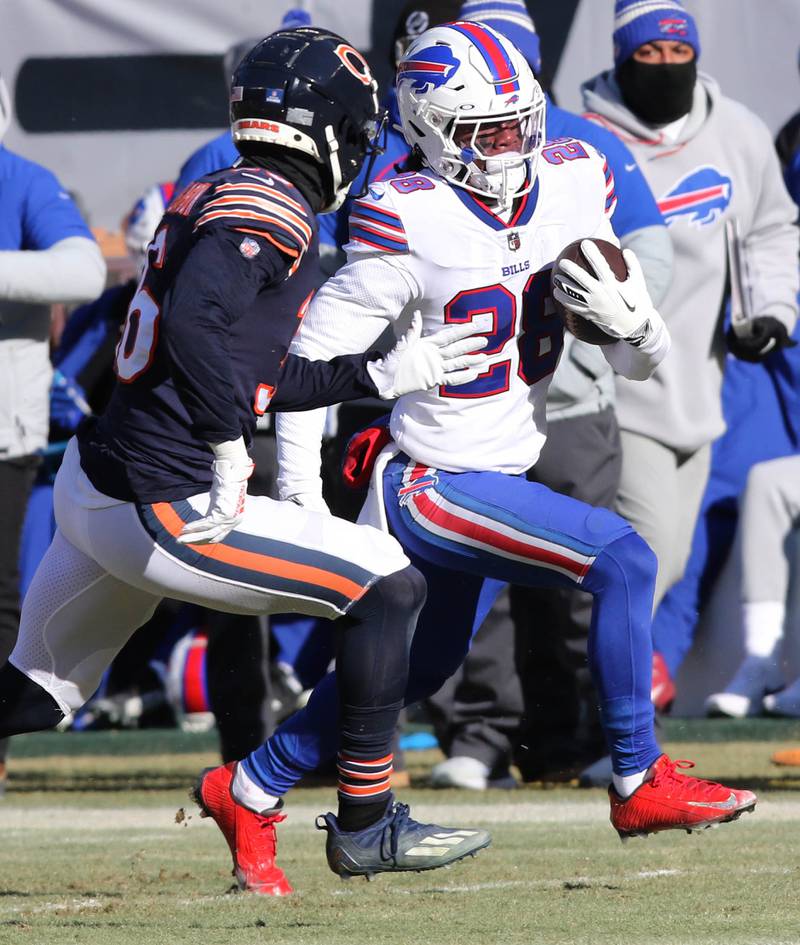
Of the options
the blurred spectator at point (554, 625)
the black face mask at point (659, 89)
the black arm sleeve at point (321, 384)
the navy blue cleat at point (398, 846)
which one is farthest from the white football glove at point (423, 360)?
the black face mask at point (659, 89)

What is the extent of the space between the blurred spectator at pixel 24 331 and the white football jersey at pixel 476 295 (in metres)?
1.82

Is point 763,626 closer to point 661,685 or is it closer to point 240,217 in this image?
point 661,685

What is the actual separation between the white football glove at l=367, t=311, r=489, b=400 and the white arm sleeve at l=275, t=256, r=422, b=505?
0.33 ft

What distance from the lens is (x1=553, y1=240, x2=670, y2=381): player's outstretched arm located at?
13.5 feet

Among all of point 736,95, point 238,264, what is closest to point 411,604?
point 238,264

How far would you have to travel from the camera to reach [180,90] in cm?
787

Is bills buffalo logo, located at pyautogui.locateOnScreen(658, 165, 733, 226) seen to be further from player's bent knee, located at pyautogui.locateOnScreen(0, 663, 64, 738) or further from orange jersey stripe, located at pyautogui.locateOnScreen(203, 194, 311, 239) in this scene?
player's bent knee, located at pyautogui.locateOnScreen(0, 663, 64, 738)

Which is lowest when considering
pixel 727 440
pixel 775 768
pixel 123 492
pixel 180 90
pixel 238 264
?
pixel 775 768

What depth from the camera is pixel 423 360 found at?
157 inches

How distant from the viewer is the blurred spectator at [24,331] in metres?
5.93

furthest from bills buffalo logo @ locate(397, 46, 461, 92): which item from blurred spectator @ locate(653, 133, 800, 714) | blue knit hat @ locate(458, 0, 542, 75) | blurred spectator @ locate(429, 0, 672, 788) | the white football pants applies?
blurred spectator @ locate(653, 133, 800, 714)

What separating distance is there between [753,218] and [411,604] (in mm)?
3064

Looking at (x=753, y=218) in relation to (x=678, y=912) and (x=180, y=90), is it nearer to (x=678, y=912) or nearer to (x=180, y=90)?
(x=180, y=90)

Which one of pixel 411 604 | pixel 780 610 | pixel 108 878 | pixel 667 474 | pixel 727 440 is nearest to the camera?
pixel 411 604
